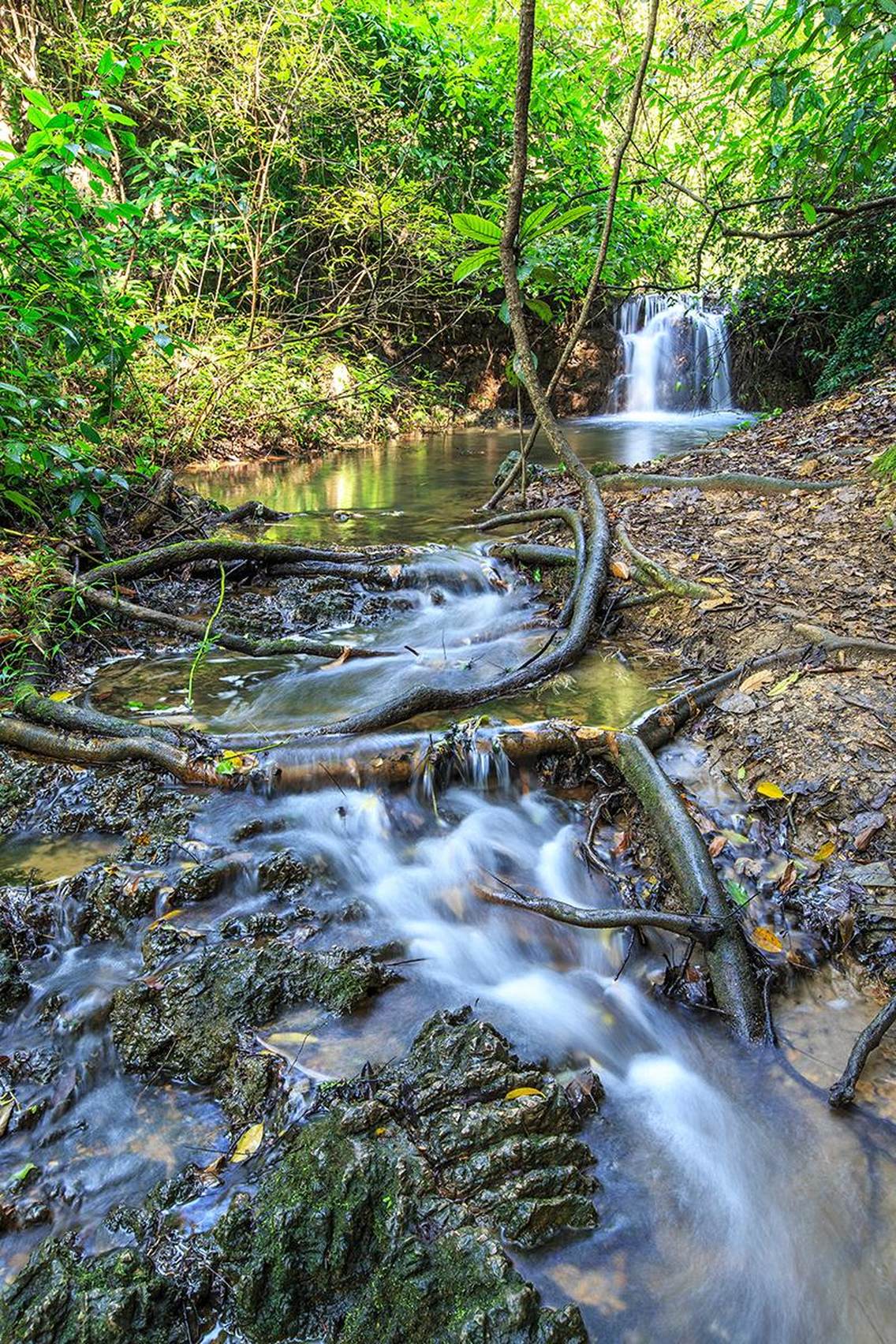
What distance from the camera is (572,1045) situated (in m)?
2.40

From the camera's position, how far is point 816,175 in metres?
7.52

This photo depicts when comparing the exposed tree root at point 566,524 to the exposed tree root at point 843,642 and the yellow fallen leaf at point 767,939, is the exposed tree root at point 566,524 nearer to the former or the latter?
the exposed tree root at point 843,642

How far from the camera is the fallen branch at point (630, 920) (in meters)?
2.40

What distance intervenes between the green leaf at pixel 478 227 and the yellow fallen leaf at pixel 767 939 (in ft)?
11.7

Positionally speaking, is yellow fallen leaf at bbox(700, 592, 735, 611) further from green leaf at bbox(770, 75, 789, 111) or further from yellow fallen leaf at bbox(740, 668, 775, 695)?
A: green leaf at bbox(770, 75, 789, 111)

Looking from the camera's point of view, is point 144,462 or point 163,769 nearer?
point 163,769

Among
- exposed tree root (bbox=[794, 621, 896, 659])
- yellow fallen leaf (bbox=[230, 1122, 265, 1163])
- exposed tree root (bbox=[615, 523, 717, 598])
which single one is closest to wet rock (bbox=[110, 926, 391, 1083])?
yellow fallen leaf (bbox=[230, 1122, 265, 1163])

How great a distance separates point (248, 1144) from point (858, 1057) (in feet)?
5.68

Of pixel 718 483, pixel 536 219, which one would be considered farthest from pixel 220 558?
pixel 718 483

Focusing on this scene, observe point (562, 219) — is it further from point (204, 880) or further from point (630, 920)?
point (204, 880)

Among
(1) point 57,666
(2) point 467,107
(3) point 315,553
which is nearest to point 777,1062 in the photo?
(1) point 57,666

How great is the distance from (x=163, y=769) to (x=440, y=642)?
2294mm

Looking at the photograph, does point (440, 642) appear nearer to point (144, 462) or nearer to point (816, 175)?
point (144, 462)

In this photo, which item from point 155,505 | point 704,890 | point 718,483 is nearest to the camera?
point 704,890
